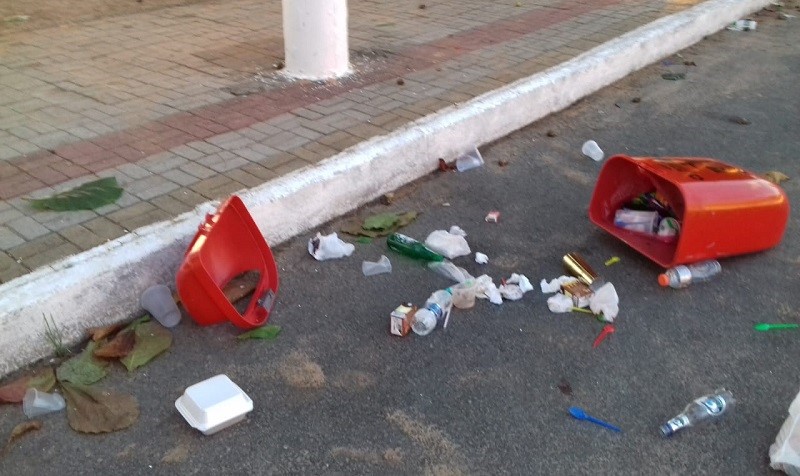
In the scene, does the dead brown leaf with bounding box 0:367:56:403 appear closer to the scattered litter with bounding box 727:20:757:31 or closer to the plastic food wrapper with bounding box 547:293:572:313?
the plastic food wrapper with bounding box 547:293:572:313

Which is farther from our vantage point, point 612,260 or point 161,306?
point 612,260

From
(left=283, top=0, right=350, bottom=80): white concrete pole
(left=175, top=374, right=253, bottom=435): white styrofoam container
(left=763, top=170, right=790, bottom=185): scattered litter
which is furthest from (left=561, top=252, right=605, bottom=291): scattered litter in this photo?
(left=283, top=0, right=350, bottom=80): white concrete pole

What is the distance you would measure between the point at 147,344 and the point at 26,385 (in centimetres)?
46

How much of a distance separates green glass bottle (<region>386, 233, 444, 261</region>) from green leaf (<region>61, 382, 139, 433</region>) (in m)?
1.52

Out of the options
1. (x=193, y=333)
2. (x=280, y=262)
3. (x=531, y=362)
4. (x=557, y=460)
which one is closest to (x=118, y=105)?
A: (x=280, y=262)

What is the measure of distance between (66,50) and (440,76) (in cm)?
314

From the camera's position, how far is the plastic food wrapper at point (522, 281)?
3.43 meters

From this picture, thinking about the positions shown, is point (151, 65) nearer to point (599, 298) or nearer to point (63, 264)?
point (63, 264)

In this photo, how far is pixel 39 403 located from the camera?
2631 millimetres

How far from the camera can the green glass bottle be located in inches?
143

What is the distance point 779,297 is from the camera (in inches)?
135

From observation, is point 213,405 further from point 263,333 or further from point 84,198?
point 84,198

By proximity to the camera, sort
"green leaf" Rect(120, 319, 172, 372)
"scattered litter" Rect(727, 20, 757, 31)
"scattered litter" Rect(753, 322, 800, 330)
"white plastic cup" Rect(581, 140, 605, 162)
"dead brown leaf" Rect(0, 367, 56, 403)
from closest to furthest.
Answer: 1. "dead brown leaf" Rect(0, 367, 56, 403)
2. "green leaf" Rect(120, 319, 172, 372)
3. "scattered litter" Rect(753, 322, 800, 330)
4. "white plastic cup" Rect(581, 140, 605, 162)
5. "scattered litter" Rect(727, 20, 757, 31)

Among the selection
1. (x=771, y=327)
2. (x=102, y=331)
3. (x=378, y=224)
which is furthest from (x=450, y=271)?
(x=102, y=331)
